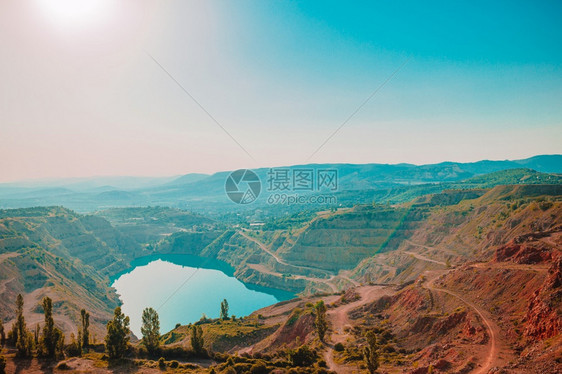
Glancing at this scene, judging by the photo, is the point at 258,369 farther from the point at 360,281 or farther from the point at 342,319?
the point at 360,281

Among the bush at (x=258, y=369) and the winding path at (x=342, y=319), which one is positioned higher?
the bush at (x=258, y=369)

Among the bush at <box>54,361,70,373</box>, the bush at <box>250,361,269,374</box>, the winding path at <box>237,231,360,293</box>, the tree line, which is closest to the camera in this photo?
the bush at <box>54,361,70,373</box>

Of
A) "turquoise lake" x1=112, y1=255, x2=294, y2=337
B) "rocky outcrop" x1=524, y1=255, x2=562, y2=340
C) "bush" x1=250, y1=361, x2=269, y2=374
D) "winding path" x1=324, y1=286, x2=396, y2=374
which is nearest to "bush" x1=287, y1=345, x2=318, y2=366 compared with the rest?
"winding path" x1=324, y1=286, x2=396, y2=374

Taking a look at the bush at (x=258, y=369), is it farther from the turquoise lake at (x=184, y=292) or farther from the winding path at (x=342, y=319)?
the turquoise lake at (x=184, y=292)

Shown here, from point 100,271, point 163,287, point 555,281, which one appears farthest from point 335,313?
point 100,271

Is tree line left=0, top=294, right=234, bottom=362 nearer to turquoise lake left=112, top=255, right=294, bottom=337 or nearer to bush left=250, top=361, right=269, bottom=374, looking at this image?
bush left=250, top=361, right=269, bottom=374

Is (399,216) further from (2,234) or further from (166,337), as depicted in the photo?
(2,234)

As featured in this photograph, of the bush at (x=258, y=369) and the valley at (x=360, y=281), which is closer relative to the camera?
the valley at (x=360, y=281)

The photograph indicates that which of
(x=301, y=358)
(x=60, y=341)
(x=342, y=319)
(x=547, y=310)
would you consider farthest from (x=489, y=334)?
(x=60, y=341)

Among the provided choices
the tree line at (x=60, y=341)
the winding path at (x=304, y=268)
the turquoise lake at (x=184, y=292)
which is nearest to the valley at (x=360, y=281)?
the winding path at (x=304, y=268)
